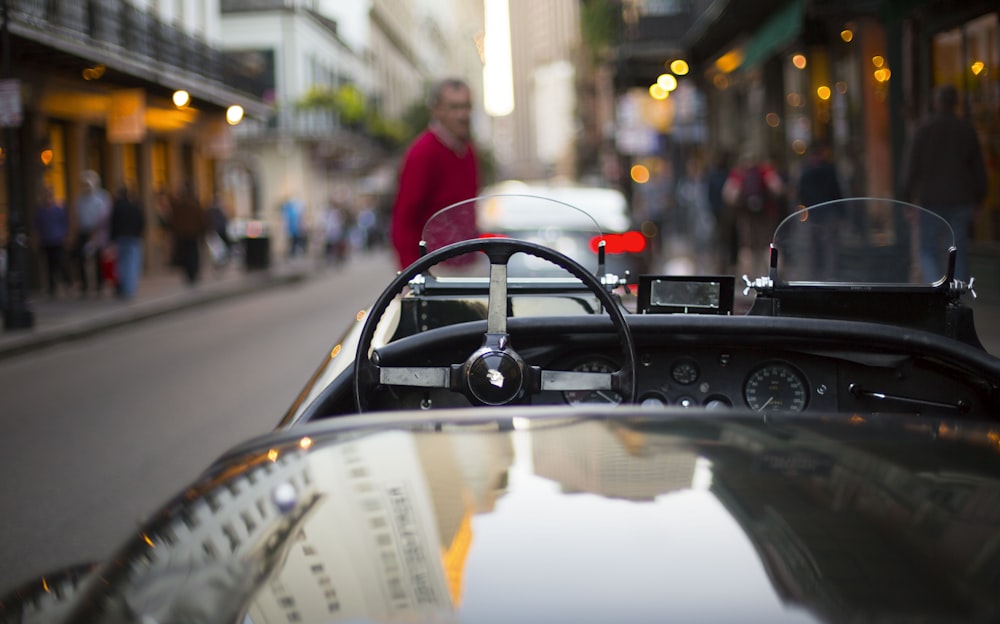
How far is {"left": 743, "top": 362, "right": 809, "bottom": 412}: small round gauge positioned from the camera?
139 inches

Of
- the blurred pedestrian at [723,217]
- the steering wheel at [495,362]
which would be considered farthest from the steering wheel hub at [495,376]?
the blurred pedestrian at [723,217]

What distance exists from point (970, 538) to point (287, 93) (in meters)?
53.7

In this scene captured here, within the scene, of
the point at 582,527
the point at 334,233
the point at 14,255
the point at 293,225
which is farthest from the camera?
the point at 293,225

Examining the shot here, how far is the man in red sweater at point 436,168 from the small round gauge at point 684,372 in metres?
3.23

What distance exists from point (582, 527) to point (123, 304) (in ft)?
64.5

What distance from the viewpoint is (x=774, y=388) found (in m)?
3.58

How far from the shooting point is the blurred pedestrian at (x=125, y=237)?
21281 millimetres

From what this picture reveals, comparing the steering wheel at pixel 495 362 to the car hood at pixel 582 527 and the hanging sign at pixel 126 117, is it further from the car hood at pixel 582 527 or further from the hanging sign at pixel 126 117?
the hanging sign at pixel 126 117

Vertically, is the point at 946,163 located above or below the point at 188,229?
above

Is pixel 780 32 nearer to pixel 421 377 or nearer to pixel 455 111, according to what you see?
pixel 455 111

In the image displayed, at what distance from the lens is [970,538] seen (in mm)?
1640

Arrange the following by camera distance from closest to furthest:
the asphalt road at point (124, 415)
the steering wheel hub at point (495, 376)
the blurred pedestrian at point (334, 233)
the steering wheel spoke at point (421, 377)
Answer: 1. the steering wheel hub at point (495, 376)
2. the steering wheel spoke at point (421, 377)
3. the asphalt road at point (124, 415)
4. the blurred pedestrian at point (334, 233)

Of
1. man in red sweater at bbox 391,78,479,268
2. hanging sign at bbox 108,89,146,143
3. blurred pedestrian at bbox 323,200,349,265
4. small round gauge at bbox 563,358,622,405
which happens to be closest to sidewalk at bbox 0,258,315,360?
hanging sign at bbox 108,89,146,143

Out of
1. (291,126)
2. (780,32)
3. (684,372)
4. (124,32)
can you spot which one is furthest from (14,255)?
(291,126)
